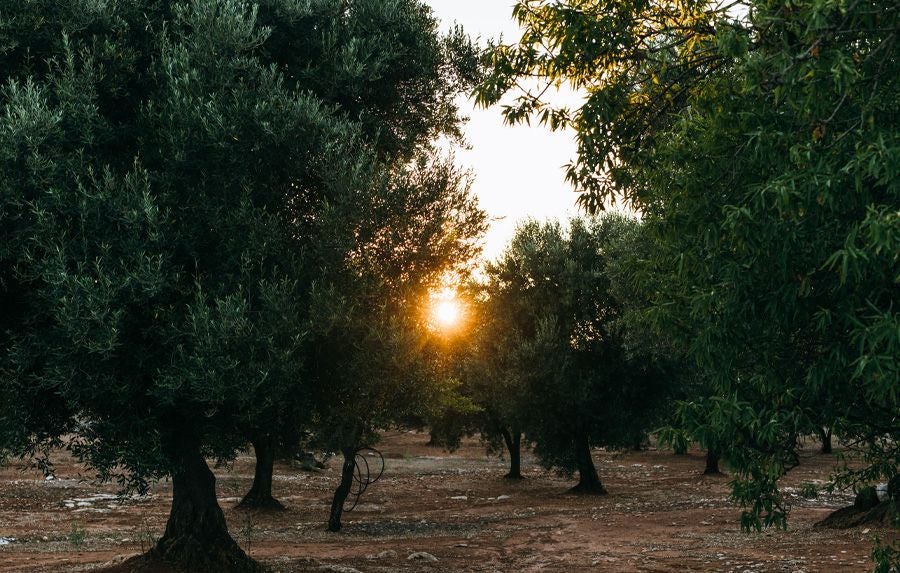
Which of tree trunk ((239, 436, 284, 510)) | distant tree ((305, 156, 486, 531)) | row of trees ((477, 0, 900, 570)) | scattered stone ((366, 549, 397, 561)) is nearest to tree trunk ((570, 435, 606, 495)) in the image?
tree trunk ((239, 436, 284, 510))

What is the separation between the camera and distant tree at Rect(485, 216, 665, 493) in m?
36.1

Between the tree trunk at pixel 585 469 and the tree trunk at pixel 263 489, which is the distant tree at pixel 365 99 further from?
the tree trunk at pixel 585 469

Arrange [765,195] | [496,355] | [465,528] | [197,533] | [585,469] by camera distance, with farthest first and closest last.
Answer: [496,355] → [585,469] → [465,528] → [197,533] → [765,195]

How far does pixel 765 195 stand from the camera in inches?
309

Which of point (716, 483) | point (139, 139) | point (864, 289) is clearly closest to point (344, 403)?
point (139, 139)

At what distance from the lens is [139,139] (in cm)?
1373

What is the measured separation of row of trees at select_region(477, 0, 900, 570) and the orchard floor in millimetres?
9761

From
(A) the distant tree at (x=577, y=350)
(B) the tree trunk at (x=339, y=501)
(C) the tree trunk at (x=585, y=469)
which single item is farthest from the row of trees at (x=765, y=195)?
(C) the tree trunk at (x=585, y=469)

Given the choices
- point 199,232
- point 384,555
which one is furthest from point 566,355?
point 199,232

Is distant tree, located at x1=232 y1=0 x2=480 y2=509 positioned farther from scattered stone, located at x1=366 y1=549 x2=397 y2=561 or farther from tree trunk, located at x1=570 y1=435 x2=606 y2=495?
tree trunk, located at x1=570 y1=435 x2=606 y2=495

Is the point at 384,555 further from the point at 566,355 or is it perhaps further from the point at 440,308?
the point at 566,355

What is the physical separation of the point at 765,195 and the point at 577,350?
29.4 m

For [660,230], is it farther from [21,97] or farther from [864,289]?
[21,97]

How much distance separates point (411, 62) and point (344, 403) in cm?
701
